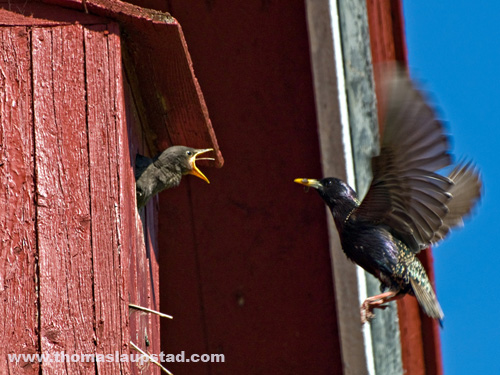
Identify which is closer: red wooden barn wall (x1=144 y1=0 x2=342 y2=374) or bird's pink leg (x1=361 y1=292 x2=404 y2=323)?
bird's pink leg (x1=361 y1=292 x2=404 y2=323)

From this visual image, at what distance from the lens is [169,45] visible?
3.52 metres

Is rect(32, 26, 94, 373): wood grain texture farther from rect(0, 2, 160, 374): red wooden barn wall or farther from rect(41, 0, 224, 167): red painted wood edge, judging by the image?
rect(41, 0, 224, 167): red painted wood edge

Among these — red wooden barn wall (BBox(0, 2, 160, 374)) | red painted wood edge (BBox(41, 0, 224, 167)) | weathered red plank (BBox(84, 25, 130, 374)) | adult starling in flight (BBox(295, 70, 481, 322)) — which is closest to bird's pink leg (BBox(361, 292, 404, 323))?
adult starling in flight (BBox(295, 70, 481, 322))

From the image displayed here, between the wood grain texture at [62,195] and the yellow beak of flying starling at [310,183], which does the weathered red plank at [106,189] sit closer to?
the wood grain texture at [62,195]

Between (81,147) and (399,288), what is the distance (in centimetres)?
165

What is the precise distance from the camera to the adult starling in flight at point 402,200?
12.1 feet

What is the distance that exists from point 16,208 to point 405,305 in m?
2.32

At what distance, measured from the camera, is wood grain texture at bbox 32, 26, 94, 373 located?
10.1ft

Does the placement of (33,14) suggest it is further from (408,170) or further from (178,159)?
(408,170)

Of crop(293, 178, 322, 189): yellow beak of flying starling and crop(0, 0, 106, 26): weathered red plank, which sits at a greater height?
crop(0, 0, 106, 26): weathered red plank

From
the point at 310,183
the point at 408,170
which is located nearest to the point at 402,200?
the point at 408,170

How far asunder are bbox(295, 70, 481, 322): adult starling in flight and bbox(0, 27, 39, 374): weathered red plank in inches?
50.4

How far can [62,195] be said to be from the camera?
3191mm

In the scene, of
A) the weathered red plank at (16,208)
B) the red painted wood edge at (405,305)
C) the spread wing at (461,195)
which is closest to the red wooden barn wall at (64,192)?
the weathered red plank at (16,208)
